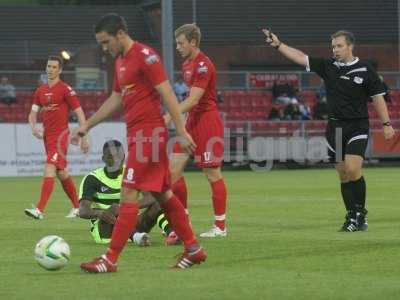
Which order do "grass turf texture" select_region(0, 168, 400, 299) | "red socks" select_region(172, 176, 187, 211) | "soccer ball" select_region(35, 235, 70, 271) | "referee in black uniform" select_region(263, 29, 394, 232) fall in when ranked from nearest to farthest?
"grass turf texture" select_region(0, 168, 400, 299)
"soccer ball" select_region(35, 235, 70, 271)
"red socks" select_region(172, 176, 187, 211)
"referee in black uniform" select_region(263, 29, 394, 232)

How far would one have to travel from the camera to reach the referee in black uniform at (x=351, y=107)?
12.5 metres

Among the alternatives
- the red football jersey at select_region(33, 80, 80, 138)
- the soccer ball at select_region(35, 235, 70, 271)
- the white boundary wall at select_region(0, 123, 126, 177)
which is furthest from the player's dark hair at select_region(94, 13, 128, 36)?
the white boundary wall at select_region(0, 123, 126, 177)

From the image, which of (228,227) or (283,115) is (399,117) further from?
(228,227)

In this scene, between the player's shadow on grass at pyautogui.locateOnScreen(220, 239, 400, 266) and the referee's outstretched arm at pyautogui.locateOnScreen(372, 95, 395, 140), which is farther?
the referee's outstretched arm at pyautogui.locateOnScreen(372, 95, 395, 140)

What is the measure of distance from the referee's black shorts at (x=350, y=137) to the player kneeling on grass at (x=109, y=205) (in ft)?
7.51

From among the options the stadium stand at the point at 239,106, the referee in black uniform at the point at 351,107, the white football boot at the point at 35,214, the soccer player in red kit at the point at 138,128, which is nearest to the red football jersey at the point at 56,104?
the white football boot at the point at 35,214

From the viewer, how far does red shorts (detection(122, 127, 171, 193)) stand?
882 cm

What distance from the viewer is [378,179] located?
24766mm

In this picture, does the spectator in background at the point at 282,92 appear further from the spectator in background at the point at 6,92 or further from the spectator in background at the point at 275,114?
the spectator in background at the point at 6,92

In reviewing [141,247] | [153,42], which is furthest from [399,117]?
[141,247]

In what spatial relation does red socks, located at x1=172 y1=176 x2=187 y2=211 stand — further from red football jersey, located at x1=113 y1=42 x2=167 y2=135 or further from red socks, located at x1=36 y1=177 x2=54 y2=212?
red socks, located at x1=36 y1=177 x2=54 y2=212

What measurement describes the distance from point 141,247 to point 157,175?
7.59 feet

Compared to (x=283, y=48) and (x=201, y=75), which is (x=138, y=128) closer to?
(x=201, y=75)

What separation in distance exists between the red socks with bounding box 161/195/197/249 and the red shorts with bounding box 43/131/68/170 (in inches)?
288
